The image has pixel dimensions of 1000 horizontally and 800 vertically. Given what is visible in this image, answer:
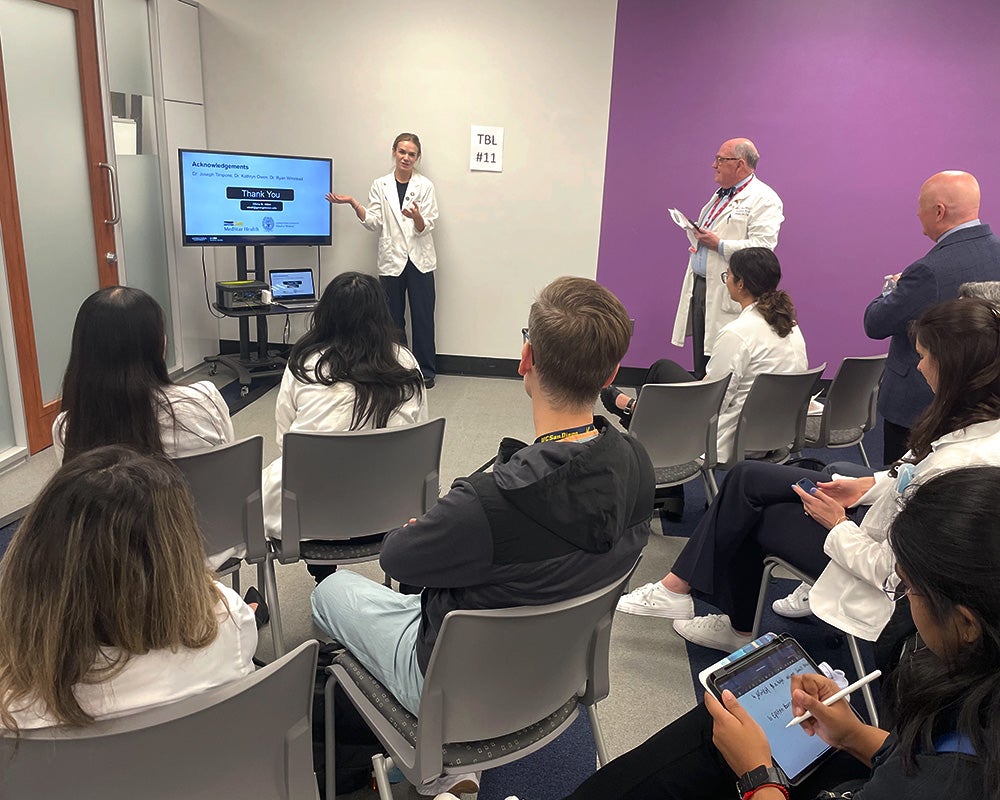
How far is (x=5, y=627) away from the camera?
1.04 m

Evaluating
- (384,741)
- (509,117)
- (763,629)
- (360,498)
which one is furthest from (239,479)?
(509,117)

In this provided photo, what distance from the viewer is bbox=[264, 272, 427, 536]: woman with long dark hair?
2318mm

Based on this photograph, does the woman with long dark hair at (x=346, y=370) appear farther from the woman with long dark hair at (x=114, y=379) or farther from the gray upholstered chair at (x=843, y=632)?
the gray upholstered chair at (x=843, y=632)

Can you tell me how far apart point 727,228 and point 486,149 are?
6.03 ft

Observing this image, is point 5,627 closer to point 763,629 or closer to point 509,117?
point 763,629

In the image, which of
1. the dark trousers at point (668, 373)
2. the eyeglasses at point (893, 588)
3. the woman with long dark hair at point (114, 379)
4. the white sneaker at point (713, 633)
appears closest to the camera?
the eyeglasses at point (893, 588)

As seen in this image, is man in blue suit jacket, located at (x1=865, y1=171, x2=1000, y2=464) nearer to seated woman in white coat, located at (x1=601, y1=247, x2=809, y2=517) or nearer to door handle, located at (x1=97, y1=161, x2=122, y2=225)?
seated woman in white coat, located at (x1=601, y1=247, x2=809, y2=517)

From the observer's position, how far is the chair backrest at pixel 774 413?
2.97m

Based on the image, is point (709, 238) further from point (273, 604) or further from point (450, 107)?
point (273, 604)

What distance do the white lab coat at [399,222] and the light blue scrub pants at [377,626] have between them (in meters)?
3.82

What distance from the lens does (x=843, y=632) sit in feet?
7.06

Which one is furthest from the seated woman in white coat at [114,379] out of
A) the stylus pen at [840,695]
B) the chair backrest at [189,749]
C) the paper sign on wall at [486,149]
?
the paper sign on wall at [486,149]

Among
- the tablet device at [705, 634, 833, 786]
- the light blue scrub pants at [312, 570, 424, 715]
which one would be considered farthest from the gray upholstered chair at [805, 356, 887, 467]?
the light blue scrub pants at [312, 570, 424, 715]

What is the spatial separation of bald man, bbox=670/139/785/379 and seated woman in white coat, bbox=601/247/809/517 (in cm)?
121
